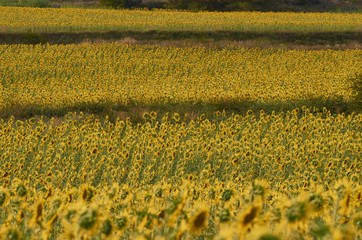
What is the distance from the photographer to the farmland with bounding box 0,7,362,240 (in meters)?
2.55

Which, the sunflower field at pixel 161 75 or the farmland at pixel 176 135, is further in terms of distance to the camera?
the sunflower field at pixel 161 75

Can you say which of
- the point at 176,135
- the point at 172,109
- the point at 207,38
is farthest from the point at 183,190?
the point at 207,38

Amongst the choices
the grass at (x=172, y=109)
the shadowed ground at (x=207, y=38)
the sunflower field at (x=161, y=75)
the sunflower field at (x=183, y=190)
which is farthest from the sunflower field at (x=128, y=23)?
the sunflower field at (x=183, y=190)

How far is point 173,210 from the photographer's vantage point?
7.82 ft

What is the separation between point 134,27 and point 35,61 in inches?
361

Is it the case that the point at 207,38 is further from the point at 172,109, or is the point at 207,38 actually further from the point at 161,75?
the point at 172,109

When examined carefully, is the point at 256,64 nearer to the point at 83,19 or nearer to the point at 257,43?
the point at 257,43

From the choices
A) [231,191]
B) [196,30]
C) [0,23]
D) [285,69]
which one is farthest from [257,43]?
[231,191]

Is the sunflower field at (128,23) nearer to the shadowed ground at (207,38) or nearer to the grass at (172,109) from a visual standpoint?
the shadowed ground at (207,38)

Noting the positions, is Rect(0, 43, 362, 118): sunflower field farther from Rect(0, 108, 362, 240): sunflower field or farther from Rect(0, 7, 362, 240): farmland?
Rect(0, 108, 362, 240): sunflower field

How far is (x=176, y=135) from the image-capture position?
8.72 metres

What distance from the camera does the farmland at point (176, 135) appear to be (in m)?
2.55

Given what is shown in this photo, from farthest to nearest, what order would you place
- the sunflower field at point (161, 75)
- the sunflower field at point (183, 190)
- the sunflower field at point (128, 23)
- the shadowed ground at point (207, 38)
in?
the sunflower field at point (128, 23) < the shadowed ground at point (207, 38) < the sunflower field at point (161, 75) < the sunflower field at point (183, 190)

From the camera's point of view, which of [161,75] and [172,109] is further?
[161,75]
